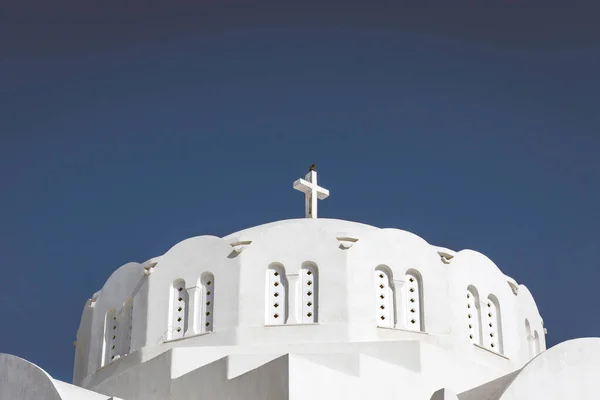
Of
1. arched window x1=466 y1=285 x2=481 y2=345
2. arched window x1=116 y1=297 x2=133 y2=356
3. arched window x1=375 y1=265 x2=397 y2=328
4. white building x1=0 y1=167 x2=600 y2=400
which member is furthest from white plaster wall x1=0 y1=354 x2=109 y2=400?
arched window x1=466 y1=285 x2=481 y2=345

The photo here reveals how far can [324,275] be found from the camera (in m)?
23.8

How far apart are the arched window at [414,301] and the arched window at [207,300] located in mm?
3329

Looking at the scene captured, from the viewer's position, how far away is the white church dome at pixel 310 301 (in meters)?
23.4

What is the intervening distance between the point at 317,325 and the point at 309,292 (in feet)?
2.33

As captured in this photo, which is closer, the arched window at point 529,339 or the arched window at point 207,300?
the arched window at point 207,300

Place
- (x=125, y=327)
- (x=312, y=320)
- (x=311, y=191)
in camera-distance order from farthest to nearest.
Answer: (x=311, y=191)
(x=125, y=327)
(x=312, y=320)

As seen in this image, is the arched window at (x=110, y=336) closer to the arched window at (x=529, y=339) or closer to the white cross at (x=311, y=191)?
the white cross at (x=311, y=191)

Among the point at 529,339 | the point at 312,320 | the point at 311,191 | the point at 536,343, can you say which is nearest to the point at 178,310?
the point at 312,320

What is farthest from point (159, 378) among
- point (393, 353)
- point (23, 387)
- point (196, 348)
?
point (393, 353)

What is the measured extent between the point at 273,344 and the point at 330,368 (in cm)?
173

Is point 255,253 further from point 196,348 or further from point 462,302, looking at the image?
point 462,302

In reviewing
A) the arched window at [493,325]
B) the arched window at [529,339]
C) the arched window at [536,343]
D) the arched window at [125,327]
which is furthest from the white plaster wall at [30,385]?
the arched window at [536,343]

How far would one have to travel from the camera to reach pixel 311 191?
2712cm

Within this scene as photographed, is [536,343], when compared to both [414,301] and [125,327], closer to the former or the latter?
[414,301]
